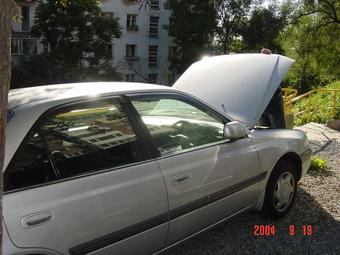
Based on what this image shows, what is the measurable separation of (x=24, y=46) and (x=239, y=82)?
37382 mm

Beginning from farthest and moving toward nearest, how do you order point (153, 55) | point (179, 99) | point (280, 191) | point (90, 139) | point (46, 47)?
point (153, 55), point (46, 47), point (280, 191), point (179, 99), point (90, 139)

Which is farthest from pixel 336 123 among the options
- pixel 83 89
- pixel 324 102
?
pixel 83 89

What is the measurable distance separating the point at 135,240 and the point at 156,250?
0.95 feet

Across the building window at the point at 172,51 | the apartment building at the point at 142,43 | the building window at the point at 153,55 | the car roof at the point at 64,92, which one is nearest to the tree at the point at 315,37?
the car roof at the point at 64,92

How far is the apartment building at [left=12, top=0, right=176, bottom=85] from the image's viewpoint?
43.3m

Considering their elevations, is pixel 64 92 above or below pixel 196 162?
above

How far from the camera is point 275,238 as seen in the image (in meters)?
4.12

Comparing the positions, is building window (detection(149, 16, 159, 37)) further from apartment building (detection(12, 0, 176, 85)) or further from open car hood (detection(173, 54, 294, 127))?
open car hood (detection(173, 54, 294, 127))

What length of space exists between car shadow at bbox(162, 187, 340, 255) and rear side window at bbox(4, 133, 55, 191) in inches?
58.9

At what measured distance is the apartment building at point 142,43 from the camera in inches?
1706

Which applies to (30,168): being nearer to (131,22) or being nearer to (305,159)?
(305,159)

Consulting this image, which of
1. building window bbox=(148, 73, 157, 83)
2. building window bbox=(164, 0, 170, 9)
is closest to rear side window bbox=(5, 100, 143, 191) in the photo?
building window bbox=(164, 0, 170, 9)

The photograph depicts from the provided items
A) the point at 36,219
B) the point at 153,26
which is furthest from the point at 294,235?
the point at 153,26

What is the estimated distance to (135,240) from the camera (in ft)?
9.74
